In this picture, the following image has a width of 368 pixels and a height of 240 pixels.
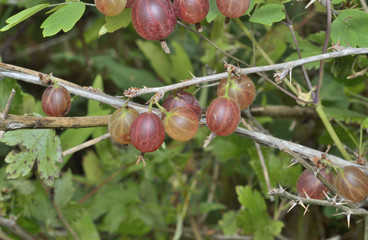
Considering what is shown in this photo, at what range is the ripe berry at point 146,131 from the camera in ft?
3.05

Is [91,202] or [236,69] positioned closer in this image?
[236,69]

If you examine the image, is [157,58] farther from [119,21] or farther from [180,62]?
[119,21]

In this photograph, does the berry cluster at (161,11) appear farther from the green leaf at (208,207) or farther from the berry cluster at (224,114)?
the green leaf at (208,207)

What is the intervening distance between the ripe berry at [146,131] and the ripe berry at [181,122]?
2 centimetres

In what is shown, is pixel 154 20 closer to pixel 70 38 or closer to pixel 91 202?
pixel 91 202

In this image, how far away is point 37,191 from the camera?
69.5 inches

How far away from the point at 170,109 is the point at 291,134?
1.23 metres

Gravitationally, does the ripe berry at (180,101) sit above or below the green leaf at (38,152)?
above

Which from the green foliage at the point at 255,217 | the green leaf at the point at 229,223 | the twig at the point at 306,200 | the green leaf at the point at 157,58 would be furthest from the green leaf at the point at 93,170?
the twig at the point at 306,200

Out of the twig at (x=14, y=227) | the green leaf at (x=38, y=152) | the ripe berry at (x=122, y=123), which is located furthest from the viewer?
the twig at (x=14, y=227)

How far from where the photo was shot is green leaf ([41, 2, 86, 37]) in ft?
3.48

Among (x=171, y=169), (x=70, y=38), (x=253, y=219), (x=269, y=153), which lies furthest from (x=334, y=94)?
(x=70, y=38)

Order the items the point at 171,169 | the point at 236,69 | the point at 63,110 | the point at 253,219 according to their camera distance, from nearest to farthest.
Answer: the point at 236,69, the point at 63,110, the point at 253,219, the point at 171,169

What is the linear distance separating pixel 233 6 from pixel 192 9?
0.32 feet
